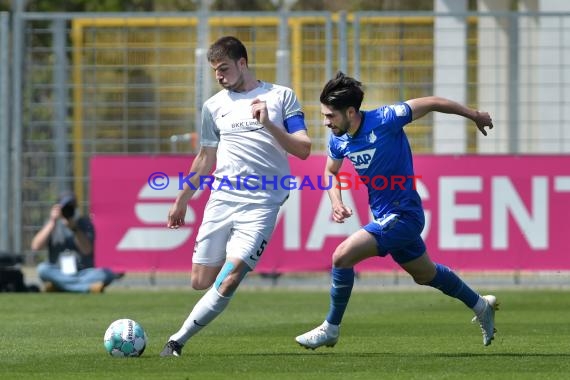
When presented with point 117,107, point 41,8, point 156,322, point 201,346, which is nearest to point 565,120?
point 117,107

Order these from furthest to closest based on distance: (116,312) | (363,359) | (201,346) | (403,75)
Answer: (403,75) < (116,312) < (201,346) < (363,359)

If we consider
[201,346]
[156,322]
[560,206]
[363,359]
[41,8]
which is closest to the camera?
[363,359]

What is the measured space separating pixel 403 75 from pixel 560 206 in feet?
Result: 9.17

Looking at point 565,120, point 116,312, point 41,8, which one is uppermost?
point 41,8

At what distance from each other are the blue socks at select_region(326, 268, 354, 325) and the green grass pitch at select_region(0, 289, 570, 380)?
29 centimetres

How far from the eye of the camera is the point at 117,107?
67.1ft

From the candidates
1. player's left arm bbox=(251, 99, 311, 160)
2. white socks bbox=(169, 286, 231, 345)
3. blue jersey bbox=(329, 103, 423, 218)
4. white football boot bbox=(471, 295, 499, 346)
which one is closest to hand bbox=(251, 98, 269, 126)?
player's left arm bbox=(251, 99, 311, 160)

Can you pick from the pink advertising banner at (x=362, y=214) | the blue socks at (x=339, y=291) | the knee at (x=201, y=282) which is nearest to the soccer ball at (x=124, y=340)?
the knee at (x=201, y=282)

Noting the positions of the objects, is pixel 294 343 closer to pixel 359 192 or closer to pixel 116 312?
pixel 116 312

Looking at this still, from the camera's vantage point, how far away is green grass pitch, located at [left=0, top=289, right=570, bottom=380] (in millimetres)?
9648

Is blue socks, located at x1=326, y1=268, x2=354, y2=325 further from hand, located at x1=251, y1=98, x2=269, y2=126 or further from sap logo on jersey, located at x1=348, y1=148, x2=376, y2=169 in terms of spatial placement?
hand, located at x1=251, y1=98, x2=269, y2=126

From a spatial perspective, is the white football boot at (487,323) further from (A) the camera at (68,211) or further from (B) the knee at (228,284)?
(A) the camera at (68,211)

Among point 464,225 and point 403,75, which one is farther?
point 403,75

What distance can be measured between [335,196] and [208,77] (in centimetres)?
951
